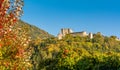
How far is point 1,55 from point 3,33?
207cm

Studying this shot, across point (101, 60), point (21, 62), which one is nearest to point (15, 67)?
point (21, 62)

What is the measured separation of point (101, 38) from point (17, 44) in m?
150

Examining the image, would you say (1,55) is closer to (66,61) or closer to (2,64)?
(2,64)

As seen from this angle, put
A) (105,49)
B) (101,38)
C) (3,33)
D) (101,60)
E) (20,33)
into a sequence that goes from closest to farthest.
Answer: (3,33)
(20,33)
(101,60)
(105,49)
(101,38)

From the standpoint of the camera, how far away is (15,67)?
1437 cm

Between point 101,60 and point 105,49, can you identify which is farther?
point 105,49

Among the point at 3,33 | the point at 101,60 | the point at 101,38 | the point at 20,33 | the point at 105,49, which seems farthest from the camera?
the point at 101,38

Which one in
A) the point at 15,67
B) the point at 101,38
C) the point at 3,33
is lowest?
the point at 15,67

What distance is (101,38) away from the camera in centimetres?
16300

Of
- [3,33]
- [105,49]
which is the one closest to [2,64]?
[3,33]

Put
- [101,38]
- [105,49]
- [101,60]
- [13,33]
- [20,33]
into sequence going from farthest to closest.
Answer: [101,38]
[105,49]
[101,60]
[20,33]
[13,33]

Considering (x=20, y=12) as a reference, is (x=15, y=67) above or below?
below

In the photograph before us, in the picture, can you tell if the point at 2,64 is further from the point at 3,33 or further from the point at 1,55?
the point at 3,33

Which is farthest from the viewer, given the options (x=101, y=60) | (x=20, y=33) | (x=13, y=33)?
(x=101, y=60)
